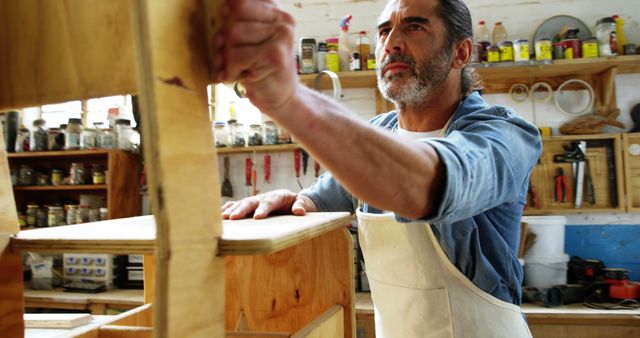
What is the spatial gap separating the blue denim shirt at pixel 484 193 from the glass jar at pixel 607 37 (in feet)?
5.67

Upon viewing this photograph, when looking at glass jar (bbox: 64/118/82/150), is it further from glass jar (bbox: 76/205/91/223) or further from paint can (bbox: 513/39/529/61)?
paint can (bbox: 513/39/529/61)

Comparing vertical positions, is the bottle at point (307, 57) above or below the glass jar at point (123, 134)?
above

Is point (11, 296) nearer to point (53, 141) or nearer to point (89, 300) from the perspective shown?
point (89, 300)

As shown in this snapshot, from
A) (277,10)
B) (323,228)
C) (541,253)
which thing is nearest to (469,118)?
(323,228)

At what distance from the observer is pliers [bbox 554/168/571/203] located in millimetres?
2626

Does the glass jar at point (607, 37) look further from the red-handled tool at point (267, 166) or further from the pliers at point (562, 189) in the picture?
the red-handled tool at point (267, 166)

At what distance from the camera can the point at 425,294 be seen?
1.20 meters

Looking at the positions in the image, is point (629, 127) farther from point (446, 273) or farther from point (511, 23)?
point (446, 273)

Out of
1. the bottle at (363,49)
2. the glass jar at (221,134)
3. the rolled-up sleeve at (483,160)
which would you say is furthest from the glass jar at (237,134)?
the rolled-up sleeve at (483,160)

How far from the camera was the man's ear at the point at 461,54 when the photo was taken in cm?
143

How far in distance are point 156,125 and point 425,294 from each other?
938mm

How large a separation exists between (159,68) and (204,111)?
0.08m

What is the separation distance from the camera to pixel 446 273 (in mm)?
1181

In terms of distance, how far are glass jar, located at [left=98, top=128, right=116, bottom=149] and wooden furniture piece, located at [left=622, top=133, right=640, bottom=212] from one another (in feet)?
10.5
